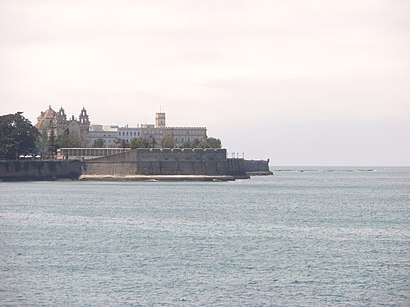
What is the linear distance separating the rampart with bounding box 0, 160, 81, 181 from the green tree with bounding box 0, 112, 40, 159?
312 inches

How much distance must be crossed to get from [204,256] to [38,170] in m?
96.4

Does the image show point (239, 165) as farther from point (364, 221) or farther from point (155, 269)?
point (155, 269)

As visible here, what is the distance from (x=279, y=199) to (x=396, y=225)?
100 ft

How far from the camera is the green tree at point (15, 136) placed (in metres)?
141

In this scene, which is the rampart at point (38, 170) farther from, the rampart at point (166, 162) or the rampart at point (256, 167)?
the rampart at point (256, 167)

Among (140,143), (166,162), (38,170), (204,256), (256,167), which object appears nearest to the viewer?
(204,256)

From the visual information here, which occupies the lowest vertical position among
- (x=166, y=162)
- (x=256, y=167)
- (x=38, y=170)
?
(x=38, y=170)

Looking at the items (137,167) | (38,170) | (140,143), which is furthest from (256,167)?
(38,170)

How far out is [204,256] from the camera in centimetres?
4147

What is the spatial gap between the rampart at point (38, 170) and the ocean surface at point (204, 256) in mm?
61613

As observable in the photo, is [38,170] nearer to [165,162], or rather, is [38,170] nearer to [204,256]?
[165,162]

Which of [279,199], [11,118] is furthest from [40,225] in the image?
[11,118]

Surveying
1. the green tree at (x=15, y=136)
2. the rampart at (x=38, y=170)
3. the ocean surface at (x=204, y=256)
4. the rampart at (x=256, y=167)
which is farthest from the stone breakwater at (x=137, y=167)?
the ocean surface at (x=204, y=256)

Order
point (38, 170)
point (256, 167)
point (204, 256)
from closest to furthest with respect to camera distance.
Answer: point (204, 256)
point (38, 170)
point (256, 167)
